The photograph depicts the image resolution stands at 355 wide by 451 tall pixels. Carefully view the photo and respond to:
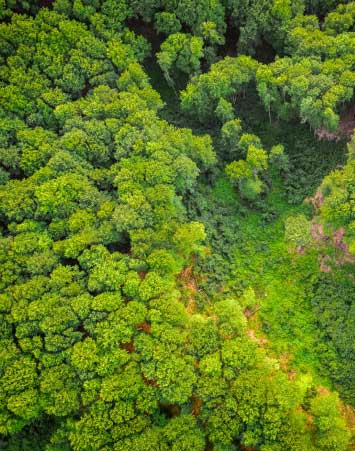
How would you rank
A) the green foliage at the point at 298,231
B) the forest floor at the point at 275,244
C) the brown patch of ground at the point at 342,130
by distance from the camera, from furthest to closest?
1. the brown patch of ground at the point at 342,130
2. the green foliage at the point at 298,231
3. the forest floor at the point at 275,244

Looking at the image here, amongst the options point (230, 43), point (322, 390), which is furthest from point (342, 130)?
point (322, 390)

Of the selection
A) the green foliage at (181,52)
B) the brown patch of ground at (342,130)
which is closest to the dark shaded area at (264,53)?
the green foliage at (181,52)

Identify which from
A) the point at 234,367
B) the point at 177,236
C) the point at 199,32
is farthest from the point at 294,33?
the point at 234,367

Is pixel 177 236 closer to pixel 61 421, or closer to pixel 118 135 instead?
pixel 118 135

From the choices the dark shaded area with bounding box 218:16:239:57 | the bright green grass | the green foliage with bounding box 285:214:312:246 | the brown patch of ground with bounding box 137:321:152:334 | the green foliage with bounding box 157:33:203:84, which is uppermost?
the dark shaded area with bounding box 218:16:239:57

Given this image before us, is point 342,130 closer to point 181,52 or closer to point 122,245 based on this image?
point 181,52

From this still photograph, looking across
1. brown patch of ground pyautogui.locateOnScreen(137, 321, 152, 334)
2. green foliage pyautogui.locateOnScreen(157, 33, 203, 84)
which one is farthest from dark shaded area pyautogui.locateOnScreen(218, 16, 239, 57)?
brown patch of ground pyautogui.locateOnScreen(137, 321, 152, 334)

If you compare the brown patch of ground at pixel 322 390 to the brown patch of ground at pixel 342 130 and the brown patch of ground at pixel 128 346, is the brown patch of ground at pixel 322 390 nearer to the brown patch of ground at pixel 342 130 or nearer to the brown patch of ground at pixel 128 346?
the brown patch of ground at pixel 128 346

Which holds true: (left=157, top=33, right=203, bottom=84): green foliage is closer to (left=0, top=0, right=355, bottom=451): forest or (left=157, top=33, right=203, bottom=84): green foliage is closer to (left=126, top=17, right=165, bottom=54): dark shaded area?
(left=0, top=0, right=355, bottom=451): forest

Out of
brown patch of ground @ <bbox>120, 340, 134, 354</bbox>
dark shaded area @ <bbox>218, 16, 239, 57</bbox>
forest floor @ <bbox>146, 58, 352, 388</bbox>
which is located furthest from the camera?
dark shaded area @ <bbox>218, 16, 239, 57</bbox>
